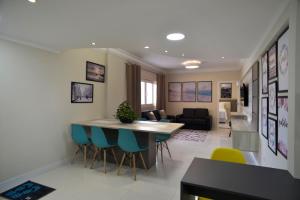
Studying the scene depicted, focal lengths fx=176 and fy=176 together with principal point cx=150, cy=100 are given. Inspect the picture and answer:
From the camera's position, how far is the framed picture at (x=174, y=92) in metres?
8.85

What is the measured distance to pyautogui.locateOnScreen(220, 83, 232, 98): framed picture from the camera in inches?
316

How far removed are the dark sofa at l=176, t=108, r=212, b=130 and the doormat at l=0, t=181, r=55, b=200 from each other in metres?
6.05

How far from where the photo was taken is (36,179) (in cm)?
301

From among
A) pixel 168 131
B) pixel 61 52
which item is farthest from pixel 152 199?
pixel 61 52

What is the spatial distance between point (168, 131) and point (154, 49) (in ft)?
5.19

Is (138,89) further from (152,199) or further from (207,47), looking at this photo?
(152,199)

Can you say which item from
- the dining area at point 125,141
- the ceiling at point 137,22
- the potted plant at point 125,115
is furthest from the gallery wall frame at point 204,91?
the potted plant at point 125,115

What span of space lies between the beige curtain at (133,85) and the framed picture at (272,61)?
3.92 metres

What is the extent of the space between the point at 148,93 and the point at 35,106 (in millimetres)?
4998

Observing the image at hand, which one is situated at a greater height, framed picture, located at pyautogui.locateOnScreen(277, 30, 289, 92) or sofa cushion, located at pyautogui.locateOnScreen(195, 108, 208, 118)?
framed picture, located at pyautogui.locateOnScreen(277, 30, 289, 92)

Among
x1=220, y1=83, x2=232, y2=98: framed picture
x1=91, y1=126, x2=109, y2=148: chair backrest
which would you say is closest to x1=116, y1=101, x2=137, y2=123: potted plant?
x1=91, y1=126, x2=109, y2=148: chair backrest

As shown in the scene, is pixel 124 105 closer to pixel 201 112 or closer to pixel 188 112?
pixel 188 112

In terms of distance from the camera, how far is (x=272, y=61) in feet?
8.08

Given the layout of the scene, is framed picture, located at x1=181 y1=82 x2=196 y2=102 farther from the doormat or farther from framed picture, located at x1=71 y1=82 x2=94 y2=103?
the doormat
